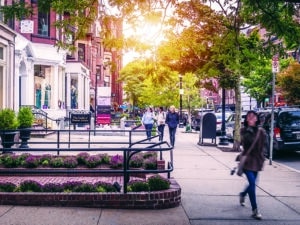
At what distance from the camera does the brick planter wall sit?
7.66m

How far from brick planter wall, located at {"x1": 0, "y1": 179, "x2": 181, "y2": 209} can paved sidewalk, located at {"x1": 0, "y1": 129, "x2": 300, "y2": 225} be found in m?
0.16

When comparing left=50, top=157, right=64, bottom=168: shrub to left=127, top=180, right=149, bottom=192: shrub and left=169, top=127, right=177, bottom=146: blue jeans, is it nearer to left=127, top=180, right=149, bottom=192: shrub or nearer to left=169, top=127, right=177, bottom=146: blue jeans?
left=127, top=180, right=149, bottom=192: shrub

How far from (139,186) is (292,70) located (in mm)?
32567

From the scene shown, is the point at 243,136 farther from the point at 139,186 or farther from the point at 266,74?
the point at 266,74

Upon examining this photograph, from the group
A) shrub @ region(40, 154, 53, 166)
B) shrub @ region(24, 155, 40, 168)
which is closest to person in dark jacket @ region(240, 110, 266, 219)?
shrub @ region(40, 154, 53, 166)

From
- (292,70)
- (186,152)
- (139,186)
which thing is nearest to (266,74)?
(292,70)

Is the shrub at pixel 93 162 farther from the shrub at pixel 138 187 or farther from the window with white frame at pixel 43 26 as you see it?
the window with white frame at pixel 43 26

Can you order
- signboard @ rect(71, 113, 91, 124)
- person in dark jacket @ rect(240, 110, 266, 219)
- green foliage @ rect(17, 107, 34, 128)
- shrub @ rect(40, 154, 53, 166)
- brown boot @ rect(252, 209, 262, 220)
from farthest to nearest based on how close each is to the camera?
signboard @ rect(71, 113, 91, 124), green foliage @ rect(17, 107, 34, 128), shrub @ rect(40, 154, 53, 166), person in dark jacket @ rect(240, 110, 266, 219), brown boot @ rect(252, 209, 262, 220)

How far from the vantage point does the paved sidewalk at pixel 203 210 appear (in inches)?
271

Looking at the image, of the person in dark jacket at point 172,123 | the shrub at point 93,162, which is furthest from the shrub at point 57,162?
the person in dark jacket at point 172,123

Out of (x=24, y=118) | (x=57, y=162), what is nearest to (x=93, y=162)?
(x=57, y=162)

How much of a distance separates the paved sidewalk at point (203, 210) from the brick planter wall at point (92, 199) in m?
0.16

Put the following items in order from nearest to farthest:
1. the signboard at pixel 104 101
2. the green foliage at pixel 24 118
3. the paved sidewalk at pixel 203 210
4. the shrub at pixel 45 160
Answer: the paved sidewalk at pixel 203 210 < the shrub at pixel 45 160 < the green foliage at pixel 24 118 < the signboard at pixel 104 101

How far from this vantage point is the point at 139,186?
7.98m
